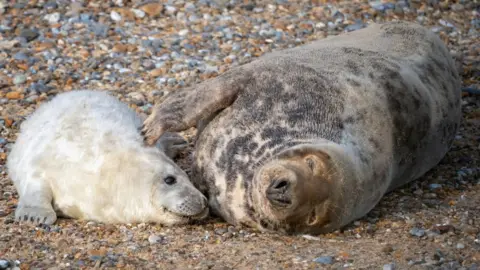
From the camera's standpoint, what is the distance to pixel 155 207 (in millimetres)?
4789

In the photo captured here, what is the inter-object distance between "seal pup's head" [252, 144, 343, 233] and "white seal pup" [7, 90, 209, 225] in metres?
0.51

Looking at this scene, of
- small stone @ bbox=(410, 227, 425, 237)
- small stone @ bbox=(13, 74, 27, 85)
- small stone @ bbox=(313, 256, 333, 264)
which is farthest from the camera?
small stone @ bbox=(13, 74, 27, 85)

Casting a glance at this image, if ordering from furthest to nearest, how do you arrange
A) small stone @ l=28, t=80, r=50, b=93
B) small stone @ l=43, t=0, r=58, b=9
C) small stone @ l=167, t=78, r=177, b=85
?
small stone @ l=43, t=0, r=58, b=9
small stone @ l=167, t=78, r=177, b=85
small stone @ l=28, t=80, r=50, b=93

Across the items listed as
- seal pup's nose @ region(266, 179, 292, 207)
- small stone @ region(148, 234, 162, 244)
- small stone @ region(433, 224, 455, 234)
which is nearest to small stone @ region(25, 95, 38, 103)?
small stone @ region(148, 234, 162, 244)

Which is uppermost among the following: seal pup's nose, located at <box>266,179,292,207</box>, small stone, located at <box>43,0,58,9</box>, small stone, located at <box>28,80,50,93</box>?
seal pup's nose, located at <box>266,179,292,207</box>

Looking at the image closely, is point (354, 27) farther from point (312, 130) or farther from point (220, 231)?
point (220, 231)

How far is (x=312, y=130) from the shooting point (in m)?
4.71

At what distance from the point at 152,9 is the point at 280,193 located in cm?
411

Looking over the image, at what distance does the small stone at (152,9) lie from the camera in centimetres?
791

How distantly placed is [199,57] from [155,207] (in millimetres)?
2678

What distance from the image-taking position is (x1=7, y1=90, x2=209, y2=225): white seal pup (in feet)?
15.7

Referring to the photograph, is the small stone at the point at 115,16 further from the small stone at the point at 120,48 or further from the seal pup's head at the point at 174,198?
the seal pup's head at the point at 174,198

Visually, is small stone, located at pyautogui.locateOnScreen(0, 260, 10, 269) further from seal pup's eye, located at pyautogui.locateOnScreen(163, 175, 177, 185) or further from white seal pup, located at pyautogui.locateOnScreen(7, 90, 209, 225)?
seal pup's eye, located at pyautogui.locateOnScreen(163, 175, 177, 185)

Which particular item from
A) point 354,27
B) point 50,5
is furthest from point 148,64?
point 354,27
